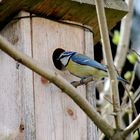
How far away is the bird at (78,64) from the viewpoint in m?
3.46

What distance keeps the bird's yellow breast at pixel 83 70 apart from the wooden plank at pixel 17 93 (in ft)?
0.95

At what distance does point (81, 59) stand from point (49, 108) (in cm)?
35

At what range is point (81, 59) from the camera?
11.5 feet

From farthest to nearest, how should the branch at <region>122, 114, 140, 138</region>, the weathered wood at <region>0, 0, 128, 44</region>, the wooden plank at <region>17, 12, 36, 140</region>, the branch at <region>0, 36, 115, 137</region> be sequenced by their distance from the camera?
1. the weathered wood at <region>0, 0, 128, 44</region>
2. the wooden plank at <region>17, 12, 36, 140</region>
3. the branch at <region>122, 114, 140, 138</region>
4. the branch at <region>0, 36, 115, 137</region>

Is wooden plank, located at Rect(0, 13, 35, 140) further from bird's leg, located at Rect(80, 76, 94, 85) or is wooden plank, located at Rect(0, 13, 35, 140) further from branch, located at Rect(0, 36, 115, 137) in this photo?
branch, located at Rect(0, 36, 115, 137)

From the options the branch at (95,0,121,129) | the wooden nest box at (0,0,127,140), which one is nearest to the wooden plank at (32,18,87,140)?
the wooden nest box at (0,0,127,140)

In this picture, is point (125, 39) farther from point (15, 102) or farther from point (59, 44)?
point (15, 102)

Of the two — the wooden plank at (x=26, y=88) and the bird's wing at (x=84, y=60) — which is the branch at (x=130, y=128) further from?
the bird's wing at (x=84, y=60)

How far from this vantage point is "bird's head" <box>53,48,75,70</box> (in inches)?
135

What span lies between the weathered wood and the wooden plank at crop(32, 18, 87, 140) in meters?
0.05

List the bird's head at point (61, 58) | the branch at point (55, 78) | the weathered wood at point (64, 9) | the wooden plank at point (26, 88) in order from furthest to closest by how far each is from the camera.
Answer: the bird's head at point (61, 58), the weathered wood at point (64, 9), the wooden plank at point (26, 88), the branch at point (55, 78)

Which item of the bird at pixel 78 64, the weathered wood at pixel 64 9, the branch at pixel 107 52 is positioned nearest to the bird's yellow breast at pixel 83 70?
the bird at pixel 78 64

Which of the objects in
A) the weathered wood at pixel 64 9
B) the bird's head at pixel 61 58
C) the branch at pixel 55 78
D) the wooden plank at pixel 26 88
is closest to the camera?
the branch at pixel 55 78

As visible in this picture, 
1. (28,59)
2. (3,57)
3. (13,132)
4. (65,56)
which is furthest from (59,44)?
(28,59)
